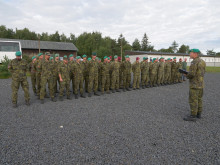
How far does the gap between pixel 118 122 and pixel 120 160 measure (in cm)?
161

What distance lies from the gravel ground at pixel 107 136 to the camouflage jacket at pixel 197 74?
44.6 inches

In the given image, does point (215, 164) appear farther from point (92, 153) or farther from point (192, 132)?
point (92, 153)

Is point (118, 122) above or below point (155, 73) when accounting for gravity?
below

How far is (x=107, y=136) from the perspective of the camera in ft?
10.8

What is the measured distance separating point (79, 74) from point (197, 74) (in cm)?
481

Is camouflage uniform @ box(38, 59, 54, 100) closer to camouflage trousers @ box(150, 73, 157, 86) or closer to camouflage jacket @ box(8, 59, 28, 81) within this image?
camouflage jacket @ box(8, 59, 28, 81)


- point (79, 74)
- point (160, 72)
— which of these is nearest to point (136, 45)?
point (160, 72)

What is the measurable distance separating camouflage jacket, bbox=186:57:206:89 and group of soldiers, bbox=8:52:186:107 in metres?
4.33

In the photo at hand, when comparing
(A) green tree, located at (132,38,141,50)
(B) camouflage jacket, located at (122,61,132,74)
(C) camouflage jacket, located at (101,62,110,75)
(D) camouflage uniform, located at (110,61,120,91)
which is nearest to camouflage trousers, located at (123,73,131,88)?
(B) camouflage jacket, located at (122,61,132,74)

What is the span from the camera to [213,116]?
457 cm

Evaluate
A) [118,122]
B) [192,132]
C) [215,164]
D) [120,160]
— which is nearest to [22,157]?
[120,160]

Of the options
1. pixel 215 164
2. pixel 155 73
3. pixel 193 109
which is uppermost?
pixel 155 73

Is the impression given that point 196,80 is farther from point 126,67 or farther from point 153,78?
point 153,78

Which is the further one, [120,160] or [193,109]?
[193,109]
